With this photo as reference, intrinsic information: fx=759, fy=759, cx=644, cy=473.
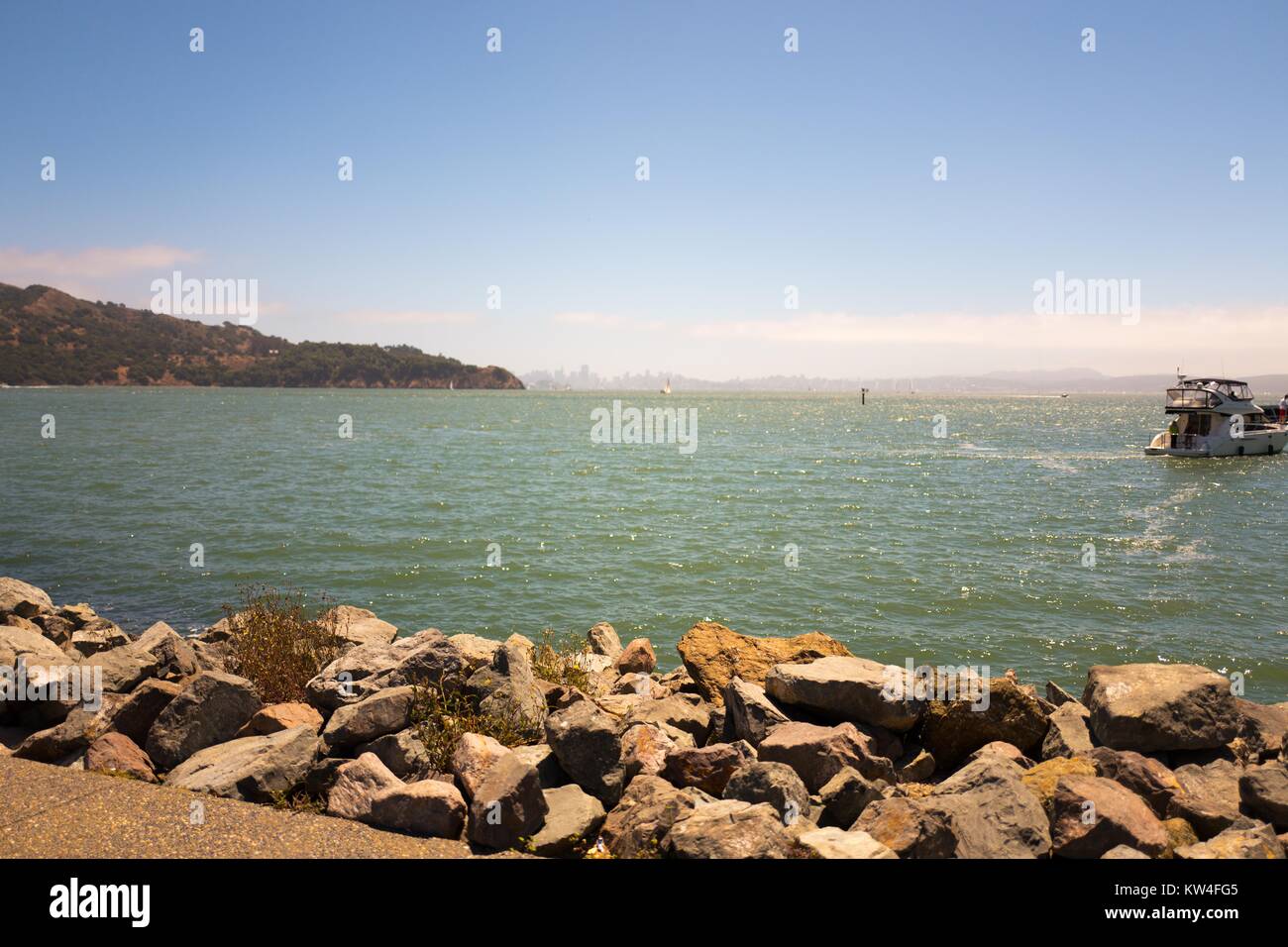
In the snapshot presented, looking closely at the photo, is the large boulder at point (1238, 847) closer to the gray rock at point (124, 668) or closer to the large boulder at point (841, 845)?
the large boulder at point (841, 845)

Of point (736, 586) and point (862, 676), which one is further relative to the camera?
point (736, 586)

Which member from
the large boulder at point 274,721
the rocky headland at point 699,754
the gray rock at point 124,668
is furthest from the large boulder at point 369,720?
the gray rock at point 124,668

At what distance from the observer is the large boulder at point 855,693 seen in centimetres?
862

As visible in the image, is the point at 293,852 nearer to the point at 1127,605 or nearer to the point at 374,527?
the point at 1127,605

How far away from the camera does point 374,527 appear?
30.4m

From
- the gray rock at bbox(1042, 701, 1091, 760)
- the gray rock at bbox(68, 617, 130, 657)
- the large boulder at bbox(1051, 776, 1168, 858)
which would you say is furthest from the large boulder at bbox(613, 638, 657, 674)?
the gray rock at bbox(68, 617, 130, 657)

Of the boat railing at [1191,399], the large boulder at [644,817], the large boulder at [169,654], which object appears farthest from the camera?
the boat railing at [1191,399]

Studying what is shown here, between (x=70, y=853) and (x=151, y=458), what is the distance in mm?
55981

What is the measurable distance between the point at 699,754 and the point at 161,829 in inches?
187

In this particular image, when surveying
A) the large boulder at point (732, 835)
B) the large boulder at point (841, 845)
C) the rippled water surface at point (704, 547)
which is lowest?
the rippled water surface at point (704, 547)

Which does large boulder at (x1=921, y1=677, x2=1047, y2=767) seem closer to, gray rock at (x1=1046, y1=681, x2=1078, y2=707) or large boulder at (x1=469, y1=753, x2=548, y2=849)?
gray rock at (x1=1046, y1=681, x2=1078, y2=707)

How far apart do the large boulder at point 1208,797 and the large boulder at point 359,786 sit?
6.50 m

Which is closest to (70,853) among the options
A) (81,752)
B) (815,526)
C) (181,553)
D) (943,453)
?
(81,752)

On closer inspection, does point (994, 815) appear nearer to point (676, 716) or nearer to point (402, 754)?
point (676, 716)
